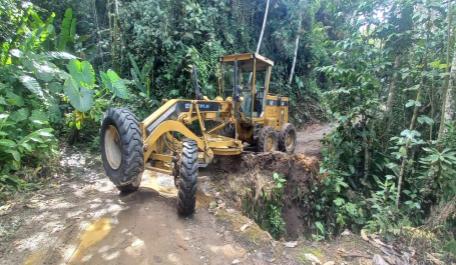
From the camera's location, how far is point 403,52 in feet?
20.8

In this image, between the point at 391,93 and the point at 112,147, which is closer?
the point at 112,147

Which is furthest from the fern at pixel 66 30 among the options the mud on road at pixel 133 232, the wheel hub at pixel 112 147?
the wheel hub at pixel 112 147

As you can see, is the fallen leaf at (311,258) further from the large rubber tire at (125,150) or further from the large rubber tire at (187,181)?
the large rubber tire at (125,150)

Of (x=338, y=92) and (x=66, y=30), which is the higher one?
(x=66, y=30)

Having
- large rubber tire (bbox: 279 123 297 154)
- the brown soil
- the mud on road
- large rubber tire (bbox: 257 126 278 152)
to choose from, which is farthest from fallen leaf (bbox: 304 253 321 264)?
the brown soil

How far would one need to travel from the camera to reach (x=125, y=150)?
4.42m

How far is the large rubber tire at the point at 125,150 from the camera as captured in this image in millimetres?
4430

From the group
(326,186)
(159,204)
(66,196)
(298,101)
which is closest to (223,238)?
(159,204)

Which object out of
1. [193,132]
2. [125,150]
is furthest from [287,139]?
[125,150]

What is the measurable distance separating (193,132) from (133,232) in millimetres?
2658

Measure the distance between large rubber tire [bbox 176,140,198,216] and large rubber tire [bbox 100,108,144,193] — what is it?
0.53m

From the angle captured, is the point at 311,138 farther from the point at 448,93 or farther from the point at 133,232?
the point at 133,232

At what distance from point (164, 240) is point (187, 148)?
3.83 feet

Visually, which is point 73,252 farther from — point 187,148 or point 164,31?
point 164,31
